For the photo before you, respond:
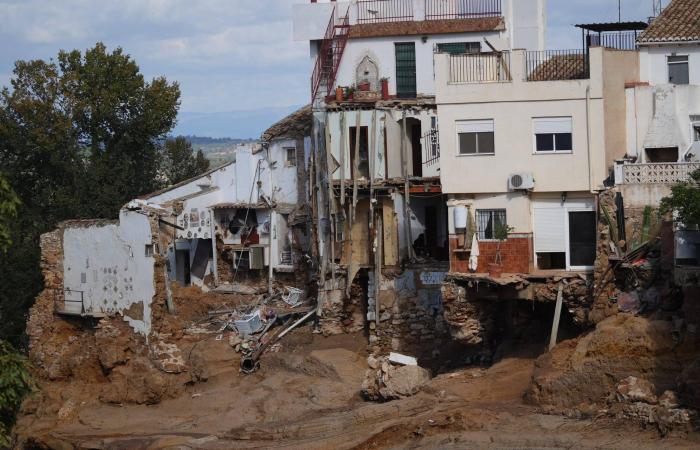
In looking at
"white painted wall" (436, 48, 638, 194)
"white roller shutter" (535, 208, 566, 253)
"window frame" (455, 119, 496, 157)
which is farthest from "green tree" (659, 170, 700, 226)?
"window frame" (455, 119, 496, 157)

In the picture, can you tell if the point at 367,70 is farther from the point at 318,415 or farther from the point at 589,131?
the point at 318,415

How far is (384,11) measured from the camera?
5094 centimetres

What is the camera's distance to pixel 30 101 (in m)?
62.6

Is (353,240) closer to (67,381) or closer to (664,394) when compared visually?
(67,381)

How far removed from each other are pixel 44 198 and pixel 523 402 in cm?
3155

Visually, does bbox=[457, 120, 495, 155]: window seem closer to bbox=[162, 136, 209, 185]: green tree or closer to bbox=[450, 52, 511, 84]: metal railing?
bbox=[450, 52, 511, 84]: metal railing

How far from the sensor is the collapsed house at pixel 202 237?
4988cm

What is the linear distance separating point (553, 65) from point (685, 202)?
8.58m

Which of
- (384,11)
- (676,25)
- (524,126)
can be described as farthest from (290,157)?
(676,25)

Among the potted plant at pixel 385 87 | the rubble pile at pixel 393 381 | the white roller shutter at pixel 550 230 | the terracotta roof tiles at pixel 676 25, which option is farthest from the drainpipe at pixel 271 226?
the terracotta roof tiles at pixel 676 25

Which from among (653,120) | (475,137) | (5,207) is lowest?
(5,207)

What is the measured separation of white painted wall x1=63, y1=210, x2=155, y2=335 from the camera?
4962cm

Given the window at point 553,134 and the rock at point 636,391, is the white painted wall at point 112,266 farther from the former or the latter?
the rock at point 636,391

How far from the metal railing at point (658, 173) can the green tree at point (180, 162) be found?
111 ft
